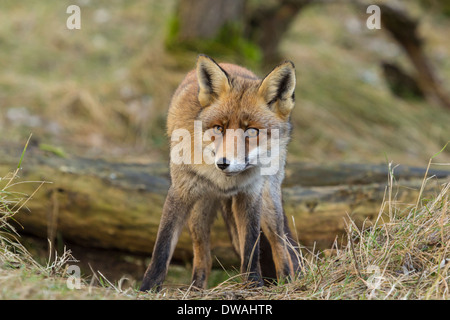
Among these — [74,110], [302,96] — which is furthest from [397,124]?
[74,110]

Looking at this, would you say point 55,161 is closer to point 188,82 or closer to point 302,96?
point 188,82

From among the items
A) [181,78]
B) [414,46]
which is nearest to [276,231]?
[181,78]

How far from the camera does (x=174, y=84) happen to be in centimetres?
906

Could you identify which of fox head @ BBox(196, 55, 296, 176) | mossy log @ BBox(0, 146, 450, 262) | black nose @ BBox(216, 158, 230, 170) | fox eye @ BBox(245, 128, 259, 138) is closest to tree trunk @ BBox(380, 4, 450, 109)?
mossy log @ BBox(0, 146, 450, 262)

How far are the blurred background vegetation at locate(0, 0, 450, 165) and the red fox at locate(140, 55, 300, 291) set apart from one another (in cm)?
319

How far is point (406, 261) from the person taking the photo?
3406mm

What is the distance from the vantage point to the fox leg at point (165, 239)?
400 cm

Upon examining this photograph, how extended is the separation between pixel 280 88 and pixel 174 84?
5401mm

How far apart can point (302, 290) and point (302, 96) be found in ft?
22.0

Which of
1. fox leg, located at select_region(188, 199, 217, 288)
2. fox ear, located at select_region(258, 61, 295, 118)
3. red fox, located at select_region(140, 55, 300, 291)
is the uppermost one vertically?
fox ear, located at select_region(258, 61, 295, 118)

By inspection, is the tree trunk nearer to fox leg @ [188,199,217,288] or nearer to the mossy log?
the mossy log

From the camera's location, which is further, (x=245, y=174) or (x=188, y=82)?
(x=188, y=82)

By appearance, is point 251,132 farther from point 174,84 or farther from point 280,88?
point 174,84

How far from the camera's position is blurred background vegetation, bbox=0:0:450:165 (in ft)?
29.8
